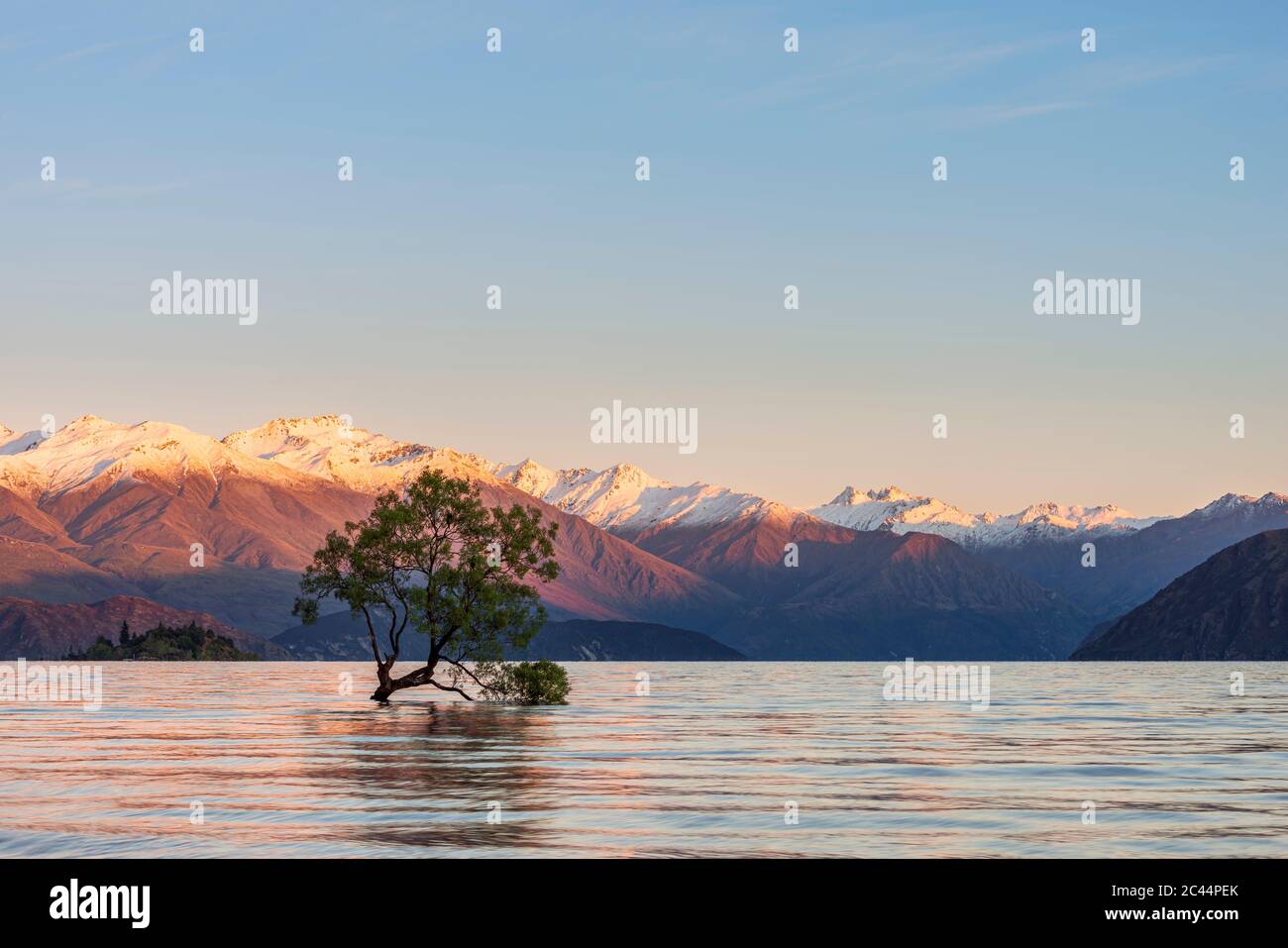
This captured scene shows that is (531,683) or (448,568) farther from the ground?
(448,568)

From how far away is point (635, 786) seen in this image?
59875 mm

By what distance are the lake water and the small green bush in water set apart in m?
14.6

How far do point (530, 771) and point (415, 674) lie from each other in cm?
5948

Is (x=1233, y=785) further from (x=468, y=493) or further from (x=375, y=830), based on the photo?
(x=468, y=493)

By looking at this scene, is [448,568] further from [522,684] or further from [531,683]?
[522,684]

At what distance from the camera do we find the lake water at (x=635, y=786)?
44219 mm

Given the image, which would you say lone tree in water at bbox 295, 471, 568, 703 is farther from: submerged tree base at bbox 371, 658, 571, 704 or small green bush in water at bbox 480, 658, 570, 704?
small green bush in water at bbox 480, 658, 570, 704

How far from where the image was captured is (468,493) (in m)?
120

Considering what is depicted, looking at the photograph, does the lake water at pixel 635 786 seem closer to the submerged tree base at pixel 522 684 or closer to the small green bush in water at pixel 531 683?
the submerged tree base at pixel 522 684

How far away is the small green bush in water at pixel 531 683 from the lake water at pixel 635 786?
14634 millimetres

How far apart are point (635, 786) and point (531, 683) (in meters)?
68.0

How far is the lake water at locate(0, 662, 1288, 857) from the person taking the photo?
1741 inches

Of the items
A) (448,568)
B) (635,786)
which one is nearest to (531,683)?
(448,568)

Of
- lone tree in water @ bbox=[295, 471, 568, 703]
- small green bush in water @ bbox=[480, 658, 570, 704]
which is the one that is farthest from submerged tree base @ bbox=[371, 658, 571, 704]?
lone tree in water @ bbox=[295, 471, 568, 703]
